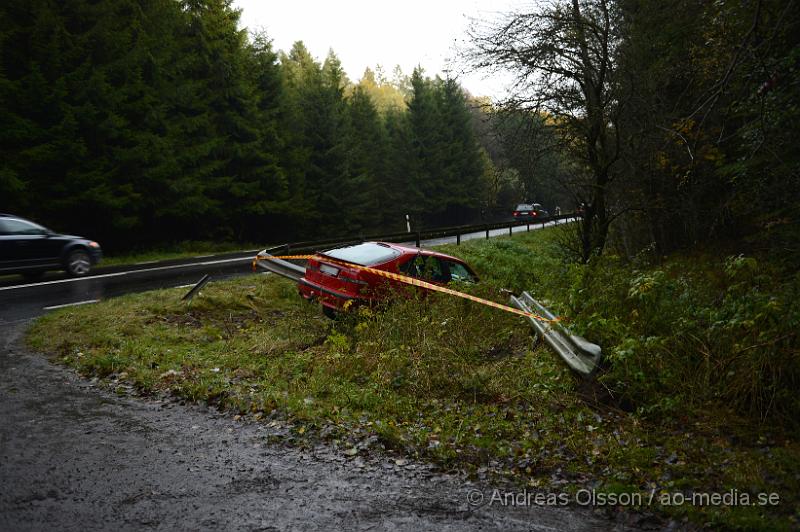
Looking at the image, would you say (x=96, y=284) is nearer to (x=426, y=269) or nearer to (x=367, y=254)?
(x=367, y=254)

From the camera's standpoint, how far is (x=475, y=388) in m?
5.99

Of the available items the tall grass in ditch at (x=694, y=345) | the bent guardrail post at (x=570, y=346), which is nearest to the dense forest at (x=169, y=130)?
the tall grass in ditch at (x=694, y=345)

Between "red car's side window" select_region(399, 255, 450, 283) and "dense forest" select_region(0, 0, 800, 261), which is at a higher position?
"dense forest" select_region(0, 0, 800, 261)

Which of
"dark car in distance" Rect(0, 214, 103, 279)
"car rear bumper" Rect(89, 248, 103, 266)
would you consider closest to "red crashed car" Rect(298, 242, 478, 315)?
"dark car in distance" Rect(0, 214, 103, 279)

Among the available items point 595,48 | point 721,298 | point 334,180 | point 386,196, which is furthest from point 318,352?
point 386,196

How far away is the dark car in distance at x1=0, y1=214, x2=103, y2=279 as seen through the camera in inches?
501

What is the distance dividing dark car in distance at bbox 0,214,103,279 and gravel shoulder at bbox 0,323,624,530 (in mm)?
8937

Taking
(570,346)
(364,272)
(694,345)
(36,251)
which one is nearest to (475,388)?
(570,346)

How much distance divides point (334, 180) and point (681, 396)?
1249 inches

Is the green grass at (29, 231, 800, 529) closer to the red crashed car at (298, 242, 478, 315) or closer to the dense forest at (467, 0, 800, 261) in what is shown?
the red crashed car at (298, 242, 478, 315)

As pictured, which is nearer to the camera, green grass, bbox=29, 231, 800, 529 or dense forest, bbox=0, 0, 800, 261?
green grass, bbox=29, 231, 800, 529

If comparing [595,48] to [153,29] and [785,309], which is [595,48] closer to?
[785,309]

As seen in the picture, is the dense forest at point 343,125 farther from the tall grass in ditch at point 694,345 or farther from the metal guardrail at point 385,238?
the metal guardrail at point 385,238

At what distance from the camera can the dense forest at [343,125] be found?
9406 millimetres
